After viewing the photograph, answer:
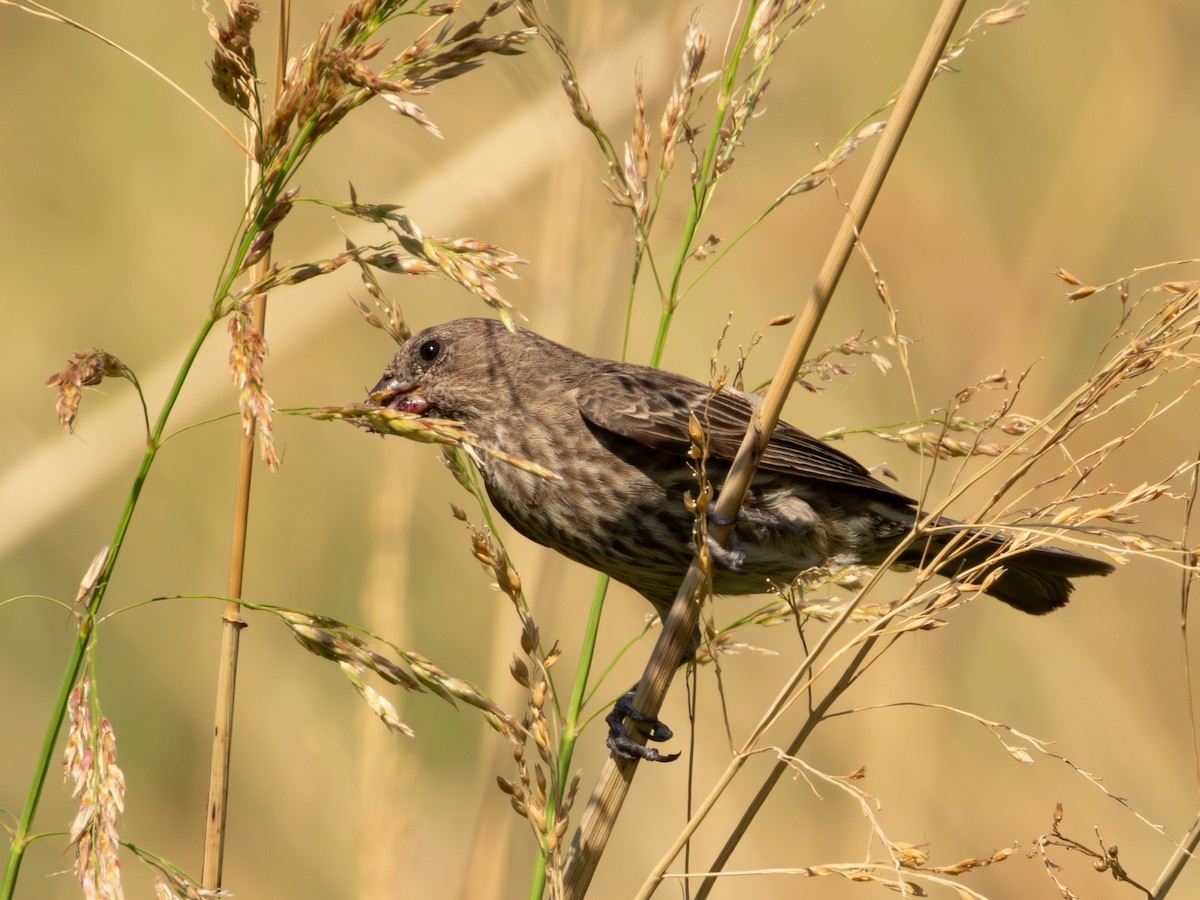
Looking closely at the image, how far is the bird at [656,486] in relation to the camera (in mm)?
3102

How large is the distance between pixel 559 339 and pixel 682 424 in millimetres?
389

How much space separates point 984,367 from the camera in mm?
3986

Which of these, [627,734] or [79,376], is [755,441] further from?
[79,376]

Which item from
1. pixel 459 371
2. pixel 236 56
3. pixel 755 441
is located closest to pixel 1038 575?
pixel 755 441

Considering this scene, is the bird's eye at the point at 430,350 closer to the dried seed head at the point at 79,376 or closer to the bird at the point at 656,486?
the bird at the point at 656,486

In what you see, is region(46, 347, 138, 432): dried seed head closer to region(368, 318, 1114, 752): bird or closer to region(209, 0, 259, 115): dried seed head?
region(209, 0, 259, 115): dried seed head

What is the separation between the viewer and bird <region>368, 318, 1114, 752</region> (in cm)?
310

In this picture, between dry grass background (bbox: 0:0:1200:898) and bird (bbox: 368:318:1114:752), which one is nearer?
bird (bbox: 368:318:1114:752)

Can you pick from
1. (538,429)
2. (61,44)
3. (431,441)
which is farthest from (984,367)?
(61,44)

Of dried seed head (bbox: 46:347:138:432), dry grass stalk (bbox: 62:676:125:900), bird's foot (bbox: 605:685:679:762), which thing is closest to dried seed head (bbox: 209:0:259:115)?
dried seed head (bbox: 46:347:138:432)

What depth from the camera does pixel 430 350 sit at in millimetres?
3521

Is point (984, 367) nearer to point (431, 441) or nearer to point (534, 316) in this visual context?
point (534, 316)

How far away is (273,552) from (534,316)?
5.11ft

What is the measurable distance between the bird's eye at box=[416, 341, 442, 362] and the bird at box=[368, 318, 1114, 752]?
0.31 feet
